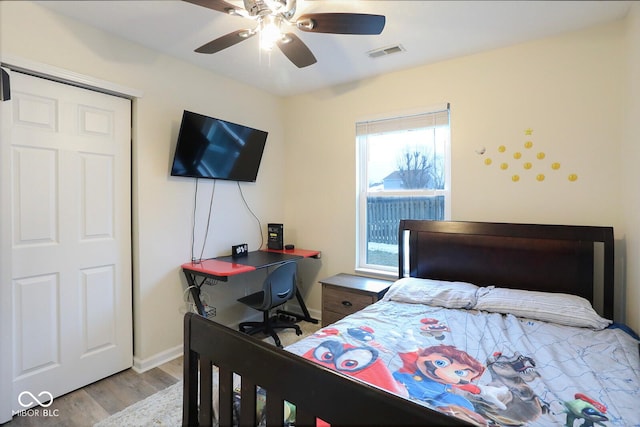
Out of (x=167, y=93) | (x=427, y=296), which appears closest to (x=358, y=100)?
(x=167, y=93)

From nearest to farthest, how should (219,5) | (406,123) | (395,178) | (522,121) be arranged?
(219,5)
(522,121)
(406,123)
(395,178)

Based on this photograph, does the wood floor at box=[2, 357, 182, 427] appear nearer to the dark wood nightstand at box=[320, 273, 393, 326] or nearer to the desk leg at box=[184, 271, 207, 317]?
the desk leg at box=[184, 271, 207, 317]

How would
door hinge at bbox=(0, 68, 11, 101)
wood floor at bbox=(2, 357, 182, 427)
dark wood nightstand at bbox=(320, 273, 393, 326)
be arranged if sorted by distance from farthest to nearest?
dark wood nightstand at bbox=(320, 273, 393, 326)
wood floor at bbox=(2, 357, 182, 427)
door hinge at bbox=(0, 68, 11, 101)

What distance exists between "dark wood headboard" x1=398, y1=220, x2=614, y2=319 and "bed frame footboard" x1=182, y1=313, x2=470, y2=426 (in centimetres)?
191

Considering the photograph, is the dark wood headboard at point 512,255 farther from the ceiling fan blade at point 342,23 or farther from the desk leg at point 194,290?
the desk leg at point 194,290

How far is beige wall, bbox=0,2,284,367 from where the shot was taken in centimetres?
193

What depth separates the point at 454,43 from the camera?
2254 millimetres

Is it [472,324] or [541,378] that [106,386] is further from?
[541,378]

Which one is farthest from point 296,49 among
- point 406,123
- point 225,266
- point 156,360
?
point 156,360

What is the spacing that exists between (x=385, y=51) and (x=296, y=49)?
90cm

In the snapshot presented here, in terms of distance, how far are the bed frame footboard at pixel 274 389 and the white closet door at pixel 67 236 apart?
4.69ft

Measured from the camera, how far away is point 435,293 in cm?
212

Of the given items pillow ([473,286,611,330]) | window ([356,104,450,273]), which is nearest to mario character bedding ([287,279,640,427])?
pillow ([473,286,611,330])

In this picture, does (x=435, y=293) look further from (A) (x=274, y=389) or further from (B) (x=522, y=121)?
(A) (x=274, y=389)
